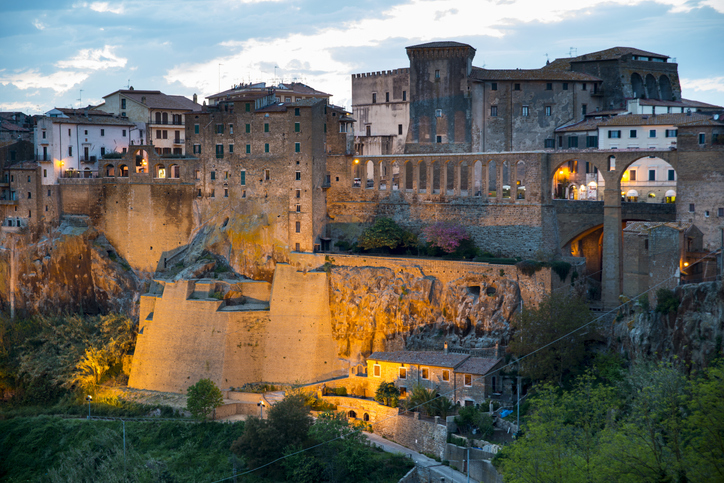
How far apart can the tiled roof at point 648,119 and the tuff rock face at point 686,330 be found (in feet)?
48.6

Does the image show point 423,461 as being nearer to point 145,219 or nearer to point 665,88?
point 145,219

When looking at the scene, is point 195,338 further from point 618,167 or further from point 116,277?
point 618,167

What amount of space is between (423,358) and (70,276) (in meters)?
28.2

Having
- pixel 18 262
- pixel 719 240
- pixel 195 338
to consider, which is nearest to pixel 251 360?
pixel 195 338

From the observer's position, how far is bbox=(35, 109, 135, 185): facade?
5928 centimetres

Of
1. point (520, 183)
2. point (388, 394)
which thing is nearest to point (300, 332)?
point (388, 394)

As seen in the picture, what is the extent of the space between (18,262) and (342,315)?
26.2 meters

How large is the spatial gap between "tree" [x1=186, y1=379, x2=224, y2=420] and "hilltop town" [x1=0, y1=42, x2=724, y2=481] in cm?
159

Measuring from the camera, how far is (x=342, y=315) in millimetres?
48938

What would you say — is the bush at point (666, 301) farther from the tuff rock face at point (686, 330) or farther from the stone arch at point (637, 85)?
the stone arch at point (637, 85)

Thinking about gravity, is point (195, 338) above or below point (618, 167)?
below

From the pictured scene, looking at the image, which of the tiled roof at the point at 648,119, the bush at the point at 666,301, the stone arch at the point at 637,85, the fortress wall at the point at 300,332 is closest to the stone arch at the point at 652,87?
the stone arch at the point at 637,85

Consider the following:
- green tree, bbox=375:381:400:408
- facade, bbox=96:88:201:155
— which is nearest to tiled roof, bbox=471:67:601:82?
facade, bbox=96:88:201:155

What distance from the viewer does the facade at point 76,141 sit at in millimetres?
59281
